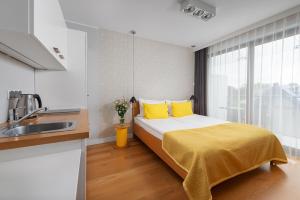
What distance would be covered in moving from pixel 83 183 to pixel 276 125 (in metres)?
2.98

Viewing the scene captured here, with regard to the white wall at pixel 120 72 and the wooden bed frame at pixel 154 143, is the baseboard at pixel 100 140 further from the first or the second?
the wooden bed frame at pixel 154 143

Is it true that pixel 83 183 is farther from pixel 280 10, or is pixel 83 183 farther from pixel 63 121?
pixel 280 10

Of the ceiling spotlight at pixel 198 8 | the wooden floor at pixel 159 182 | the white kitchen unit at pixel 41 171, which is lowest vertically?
the wooden floor at pixel 159 182

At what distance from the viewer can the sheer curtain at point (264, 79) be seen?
219 centimetres

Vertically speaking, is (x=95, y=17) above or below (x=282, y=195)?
above

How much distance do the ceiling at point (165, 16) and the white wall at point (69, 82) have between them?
55 cm

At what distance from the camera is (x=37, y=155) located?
81 centimetres

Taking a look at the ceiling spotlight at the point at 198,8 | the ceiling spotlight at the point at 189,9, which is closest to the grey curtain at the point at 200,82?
the ceiling spotlight at the point at 198,8

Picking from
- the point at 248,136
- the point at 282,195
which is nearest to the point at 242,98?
the point at 248,136

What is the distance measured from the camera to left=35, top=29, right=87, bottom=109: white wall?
6.04 feet

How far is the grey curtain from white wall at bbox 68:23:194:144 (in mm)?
444

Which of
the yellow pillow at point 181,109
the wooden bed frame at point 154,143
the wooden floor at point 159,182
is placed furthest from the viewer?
the yellow pillow at point 181,109

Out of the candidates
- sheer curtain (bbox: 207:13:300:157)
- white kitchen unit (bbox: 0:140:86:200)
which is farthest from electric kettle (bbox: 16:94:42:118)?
sheer curtain (bbox: 207:13:300:157)

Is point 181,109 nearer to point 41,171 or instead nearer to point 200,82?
point 200,82
